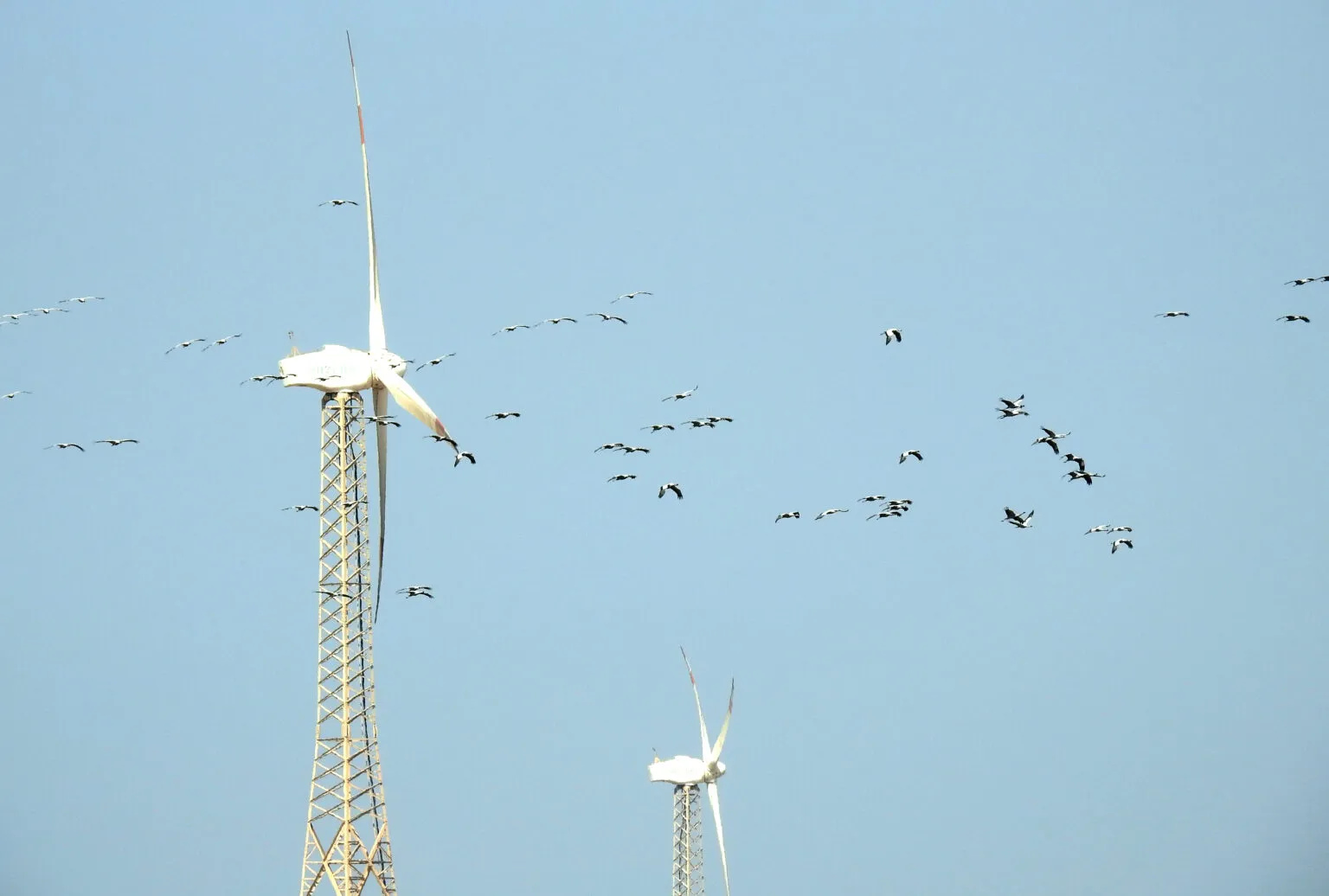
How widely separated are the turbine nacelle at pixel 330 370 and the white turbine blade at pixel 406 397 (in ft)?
1.43

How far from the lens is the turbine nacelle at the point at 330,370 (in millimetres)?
104000

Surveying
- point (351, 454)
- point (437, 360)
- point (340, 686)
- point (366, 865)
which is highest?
point (437, 360)

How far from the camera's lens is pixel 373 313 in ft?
354

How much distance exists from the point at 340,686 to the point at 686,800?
8012 centimetres

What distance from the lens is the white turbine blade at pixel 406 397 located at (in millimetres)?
101688

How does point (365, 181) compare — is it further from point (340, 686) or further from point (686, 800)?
point (686, 800)

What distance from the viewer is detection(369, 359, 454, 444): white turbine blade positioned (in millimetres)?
101688

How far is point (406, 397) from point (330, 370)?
10.7 feet

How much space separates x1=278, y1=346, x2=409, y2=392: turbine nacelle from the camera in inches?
4094

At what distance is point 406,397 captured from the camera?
104 meters

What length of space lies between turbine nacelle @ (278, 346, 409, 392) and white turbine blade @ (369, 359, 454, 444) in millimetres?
437

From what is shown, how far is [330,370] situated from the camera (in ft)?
341

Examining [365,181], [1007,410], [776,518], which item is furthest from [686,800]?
[365,181]

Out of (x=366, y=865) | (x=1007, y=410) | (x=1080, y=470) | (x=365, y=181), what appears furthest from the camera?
(x=1080, y=470)
